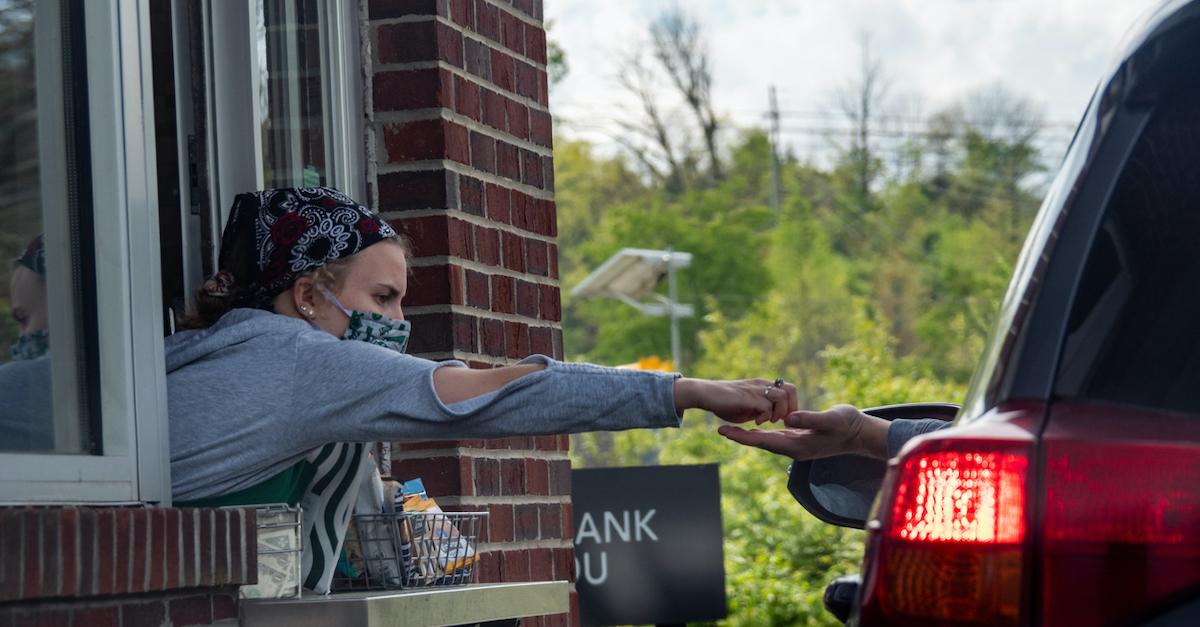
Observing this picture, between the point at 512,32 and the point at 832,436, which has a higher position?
the point at 512,32

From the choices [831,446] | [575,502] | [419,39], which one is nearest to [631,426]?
[831,446]

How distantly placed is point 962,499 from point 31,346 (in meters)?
1.63

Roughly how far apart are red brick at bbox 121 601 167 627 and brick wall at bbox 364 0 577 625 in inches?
61.3

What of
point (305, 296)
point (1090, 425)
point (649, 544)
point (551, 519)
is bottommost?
point (649, 544)

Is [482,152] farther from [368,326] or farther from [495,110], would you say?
[368,326]

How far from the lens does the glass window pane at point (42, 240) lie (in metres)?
2.67

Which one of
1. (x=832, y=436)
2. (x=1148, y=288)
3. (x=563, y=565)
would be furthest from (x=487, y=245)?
(x=1148, y=288)

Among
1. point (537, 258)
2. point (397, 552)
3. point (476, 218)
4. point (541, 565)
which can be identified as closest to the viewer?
point (397, 552)

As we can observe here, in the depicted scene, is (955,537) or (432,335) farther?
(432,335)

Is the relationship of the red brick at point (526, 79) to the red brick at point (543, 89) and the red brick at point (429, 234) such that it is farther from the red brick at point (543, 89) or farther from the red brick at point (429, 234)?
the red brick at point (429, 234)

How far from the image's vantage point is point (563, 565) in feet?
15.7

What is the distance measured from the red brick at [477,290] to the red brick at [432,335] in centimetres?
13

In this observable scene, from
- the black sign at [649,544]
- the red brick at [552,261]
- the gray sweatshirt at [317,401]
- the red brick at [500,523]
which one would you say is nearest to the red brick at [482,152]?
the red brick at [552,261]

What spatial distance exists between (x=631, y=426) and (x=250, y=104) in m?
1.47
